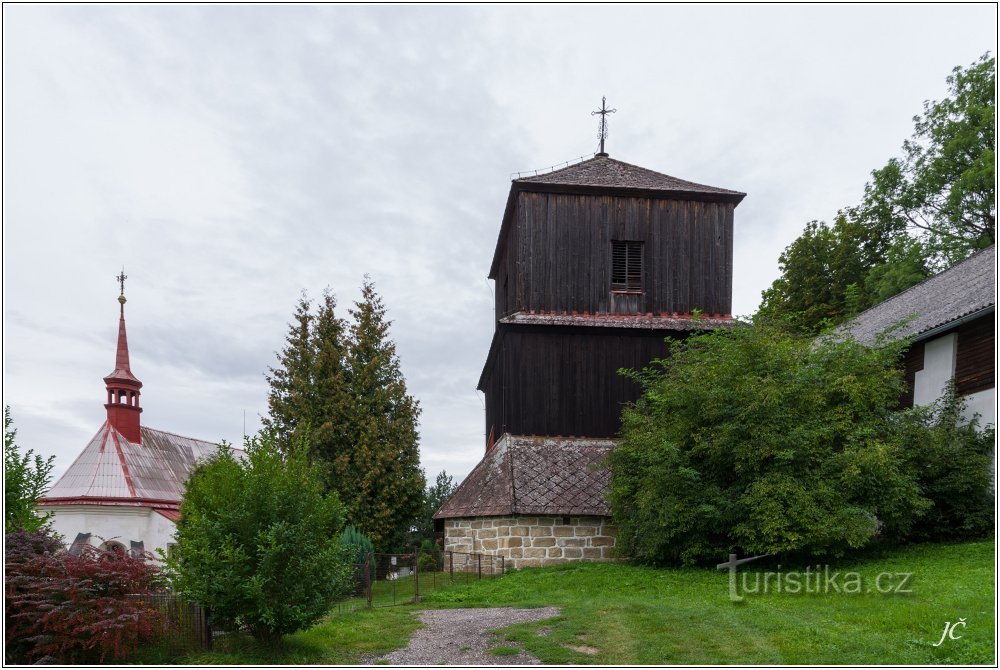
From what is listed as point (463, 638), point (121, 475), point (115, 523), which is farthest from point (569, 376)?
point (121, 475)

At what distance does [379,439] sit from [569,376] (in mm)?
9384

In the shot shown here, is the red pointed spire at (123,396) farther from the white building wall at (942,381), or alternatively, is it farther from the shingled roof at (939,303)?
the white building wall at (942,381)

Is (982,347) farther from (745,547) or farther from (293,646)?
(293,646)

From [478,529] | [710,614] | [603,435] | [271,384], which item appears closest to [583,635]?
[710,614]

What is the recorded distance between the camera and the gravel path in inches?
393

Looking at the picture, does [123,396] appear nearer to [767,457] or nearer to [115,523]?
[115,523]

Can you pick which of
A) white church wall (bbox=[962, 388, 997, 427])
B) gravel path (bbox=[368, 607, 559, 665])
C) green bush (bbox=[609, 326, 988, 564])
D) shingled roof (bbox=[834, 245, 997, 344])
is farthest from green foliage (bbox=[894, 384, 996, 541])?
gravel path (bbox=[368, 607, 559, 665])

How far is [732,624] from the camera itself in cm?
1054

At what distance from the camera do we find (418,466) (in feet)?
96.1

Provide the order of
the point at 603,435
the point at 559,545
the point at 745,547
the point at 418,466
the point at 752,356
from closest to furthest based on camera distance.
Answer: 1. the point at 745,547
2. the point at 752,356
3. the point at 559,545
4. the point at 603,435
5. the point at 418,466

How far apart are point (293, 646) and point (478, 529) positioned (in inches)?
377

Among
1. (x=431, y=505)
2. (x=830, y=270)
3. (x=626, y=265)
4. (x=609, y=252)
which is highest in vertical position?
(x=830, y=270)

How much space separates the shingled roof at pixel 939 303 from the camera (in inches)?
691

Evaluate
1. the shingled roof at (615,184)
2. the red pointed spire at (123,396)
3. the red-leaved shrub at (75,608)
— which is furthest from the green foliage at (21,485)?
the red pointed spire at (123,396)
